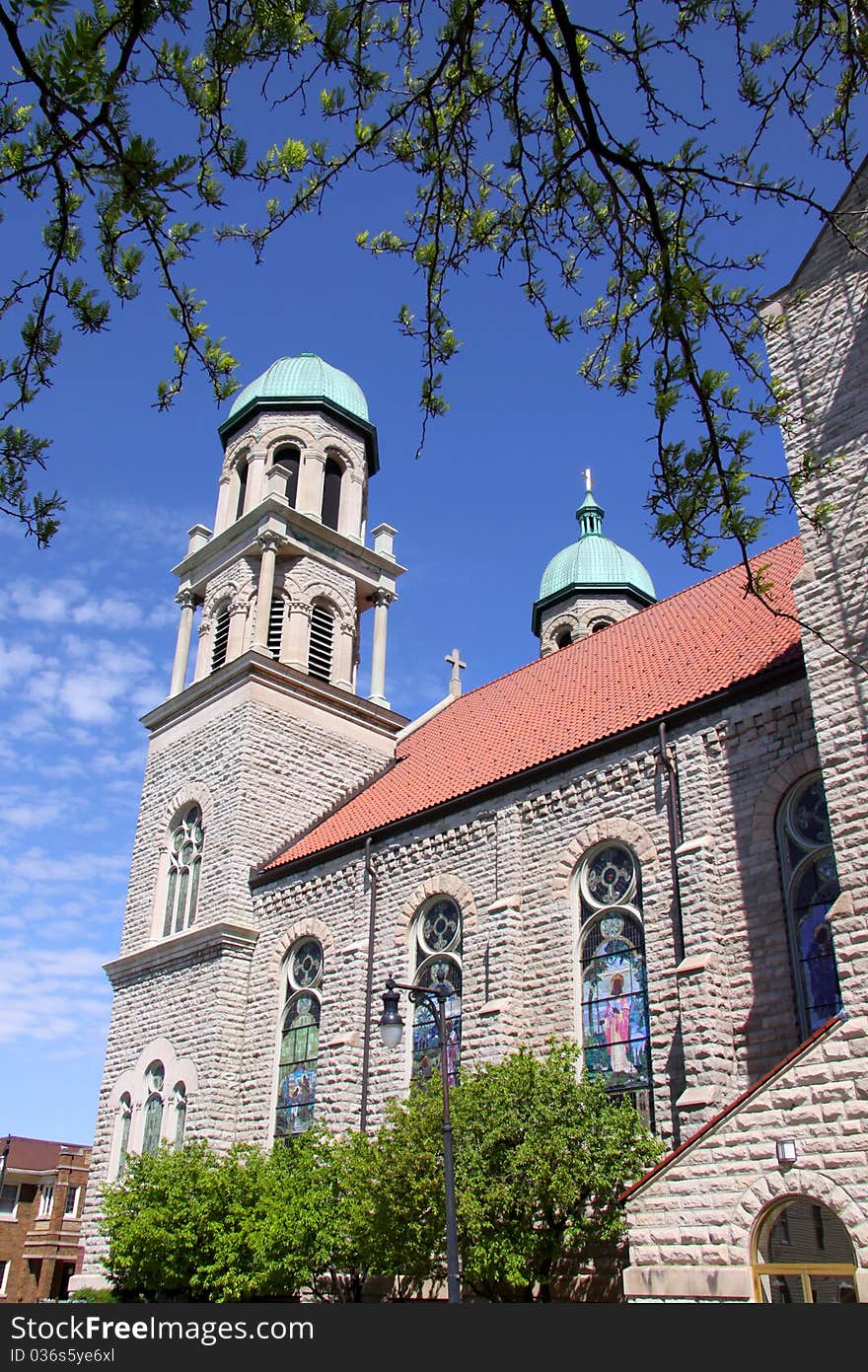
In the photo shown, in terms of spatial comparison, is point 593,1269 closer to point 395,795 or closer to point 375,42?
point 395,795

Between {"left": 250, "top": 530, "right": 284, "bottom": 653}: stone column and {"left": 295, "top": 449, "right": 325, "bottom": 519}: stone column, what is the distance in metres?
1.84

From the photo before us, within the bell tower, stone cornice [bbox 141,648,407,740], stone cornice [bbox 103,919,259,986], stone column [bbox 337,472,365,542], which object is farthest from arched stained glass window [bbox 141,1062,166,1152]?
stone column [bbox 337,472,365,542]

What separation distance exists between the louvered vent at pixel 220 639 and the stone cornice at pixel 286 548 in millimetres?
1461

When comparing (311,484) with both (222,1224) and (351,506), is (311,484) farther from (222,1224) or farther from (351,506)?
(222,1224)

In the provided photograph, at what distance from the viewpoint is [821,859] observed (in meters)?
14.2

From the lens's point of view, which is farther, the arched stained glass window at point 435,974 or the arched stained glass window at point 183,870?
the arched stained glass window at point 183,870

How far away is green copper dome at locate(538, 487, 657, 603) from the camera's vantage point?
44.0 m

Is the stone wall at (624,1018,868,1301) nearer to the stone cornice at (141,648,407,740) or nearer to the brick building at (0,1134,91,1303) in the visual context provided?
the stone cornice at (141,648,407,740)

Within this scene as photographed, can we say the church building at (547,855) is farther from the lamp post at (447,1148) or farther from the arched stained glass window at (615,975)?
the lamp post at (447,1148)

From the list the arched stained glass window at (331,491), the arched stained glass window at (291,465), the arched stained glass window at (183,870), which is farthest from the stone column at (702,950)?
the arched stained glass window at (291,465)

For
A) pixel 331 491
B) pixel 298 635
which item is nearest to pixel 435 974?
pixel 298 635

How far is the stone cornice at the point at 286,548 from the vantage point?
29.9 m

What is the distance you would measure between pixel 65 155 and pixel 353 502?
27845mm

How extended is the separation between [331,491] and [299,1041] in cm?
1652
